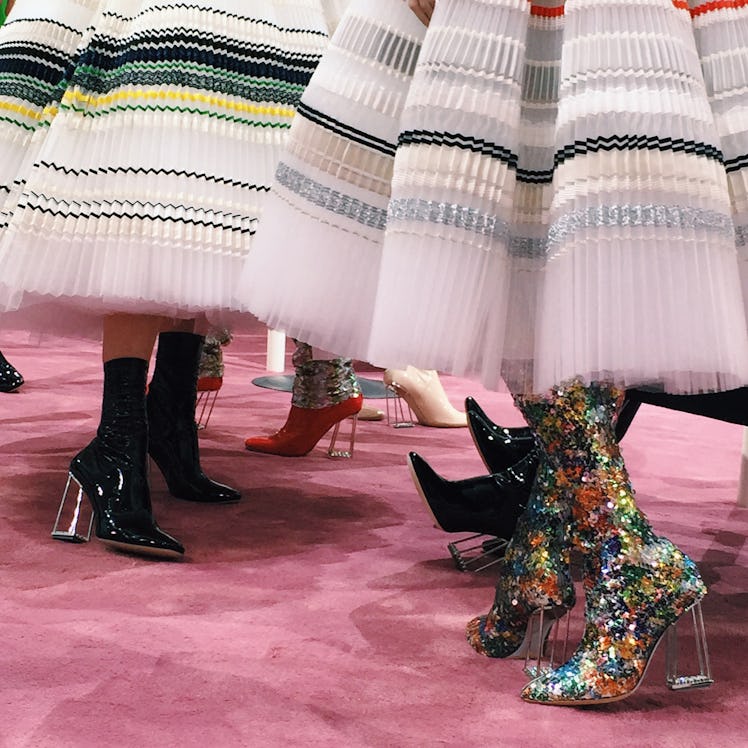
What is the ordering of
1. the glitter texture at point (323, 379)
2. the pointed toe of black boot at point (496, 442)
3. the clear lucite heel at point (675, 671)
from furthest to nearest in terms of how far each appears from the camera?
the glitter texture at point (323, 379), the pointed toe of black boot at point (496, 442), the clear lucite heel at point (675, 671)

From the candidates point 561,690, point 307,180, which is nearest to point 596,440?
point 561,690

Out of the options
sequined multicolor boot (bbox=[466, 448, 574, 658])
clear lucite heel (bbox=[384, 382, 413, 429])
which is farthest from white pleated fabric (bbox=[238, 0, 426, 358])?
clear lucite heel (bbox=[384, 382, 413, 429])

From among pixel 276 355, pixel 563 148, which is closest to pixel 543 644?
pixel 563 148

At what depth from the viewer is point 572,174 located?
87cm

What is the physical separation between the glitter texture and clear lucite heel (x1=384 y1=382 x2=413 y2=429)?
0.55 m

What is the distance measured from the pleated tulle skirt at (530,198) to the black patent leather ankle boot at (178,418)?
65 cm

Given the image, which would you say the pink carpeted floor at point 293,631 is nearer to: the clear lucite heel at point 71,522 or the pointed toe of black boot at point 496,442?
the clear lucite heel at point 71,522

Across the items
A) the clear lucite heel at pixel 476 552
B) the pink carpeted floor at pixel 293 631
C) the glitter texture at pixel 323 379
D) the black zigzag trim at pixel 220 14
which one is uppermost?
the black zigzag trim at pixel 220 14

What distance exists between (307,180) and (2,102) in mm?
595

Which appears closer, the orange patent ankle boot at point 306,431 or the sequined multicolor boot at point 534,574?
the sequined multicolor boot at point 534,574

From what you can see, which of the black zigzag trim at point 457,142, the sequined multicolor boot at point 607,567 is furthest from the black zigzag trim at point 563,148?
the sequined multicolor boot at point 607,567

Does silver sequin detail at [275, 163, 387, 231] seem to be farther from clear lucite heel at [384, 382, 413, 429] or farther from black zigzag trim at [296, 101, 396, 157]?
clear lucite heel at [384, 382, 413, 429]

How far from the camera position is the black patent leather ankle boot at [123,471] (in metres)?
1.29

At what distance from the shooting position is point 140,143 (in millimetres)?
1277
